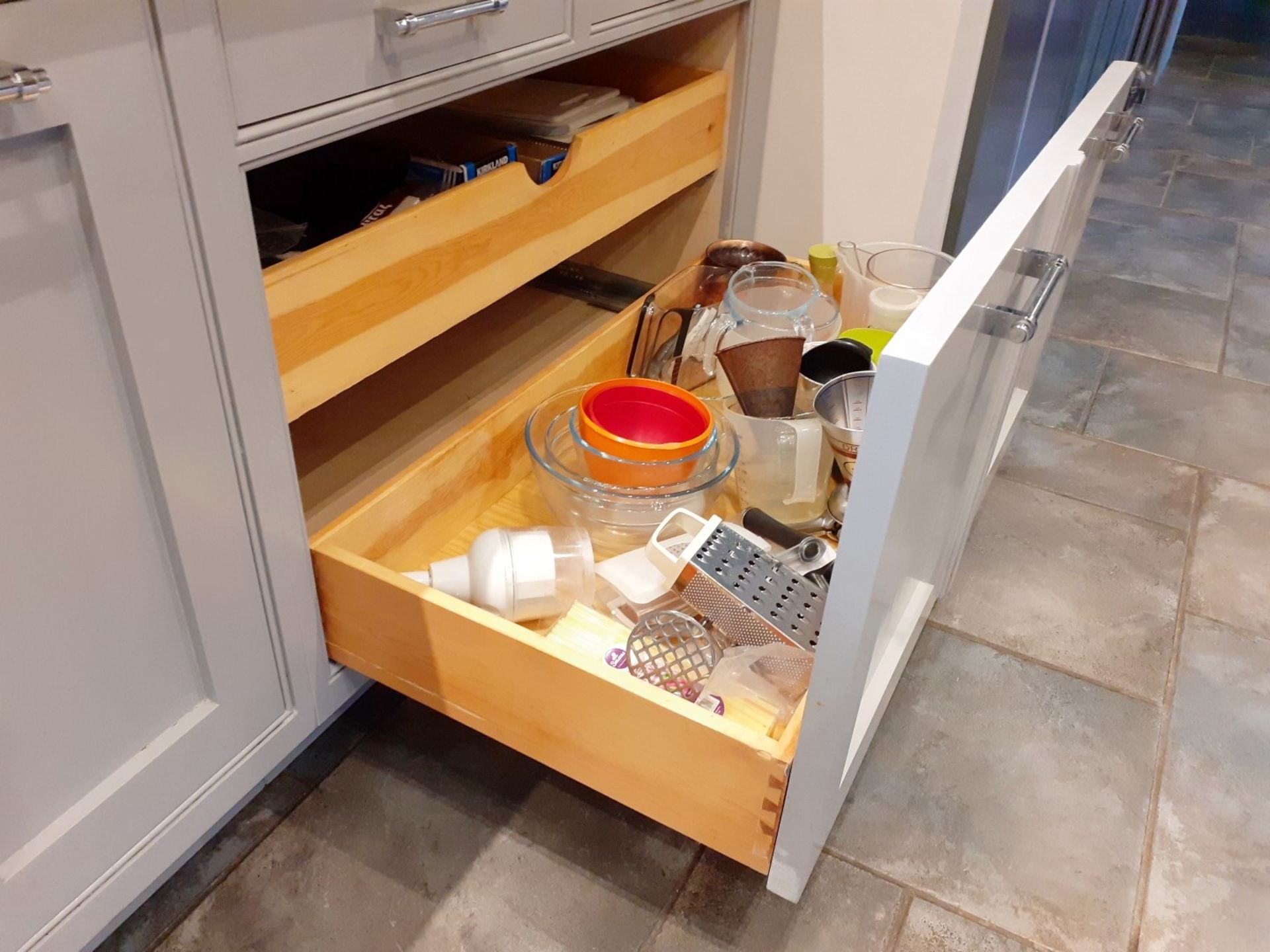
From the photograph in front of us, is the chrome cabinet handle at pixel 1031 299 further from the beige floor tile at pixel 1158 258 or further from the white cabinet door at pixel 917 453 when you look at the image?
the beige floor tile at pixel 1158 258

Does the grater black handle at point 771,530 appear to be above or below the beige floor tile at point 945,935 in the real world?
above

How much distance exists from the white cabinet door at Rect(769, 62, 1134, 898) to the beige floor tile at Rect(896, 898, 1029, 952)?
0.16 meters

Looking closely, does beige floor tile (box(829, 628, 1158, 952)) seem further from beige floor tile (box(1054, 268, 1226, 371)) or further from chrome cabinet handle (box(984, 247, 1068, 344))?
beige floor tile (box(1054, 268, 1226, 371))

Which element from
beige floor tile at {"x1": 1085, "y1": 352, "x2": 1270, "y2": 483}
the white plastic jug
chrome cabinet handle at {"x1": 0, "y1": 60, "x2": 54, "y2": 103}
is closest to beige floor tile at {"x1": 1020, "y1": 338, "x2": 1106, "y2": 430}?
beige floor tile at {"x1": 1085, "y1": 352, "x2": 1270, "y2": 483}

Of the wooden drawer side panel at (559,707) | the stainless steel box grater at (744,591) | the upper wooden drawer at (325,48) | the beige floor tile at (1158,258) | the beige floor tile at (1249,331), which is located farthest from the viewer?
the beige floor tile at (1158,258)

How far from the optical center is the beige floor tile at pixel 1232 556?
1316mm

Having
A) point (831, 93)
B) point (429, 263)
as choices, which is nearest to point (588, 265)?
point (831, 93)

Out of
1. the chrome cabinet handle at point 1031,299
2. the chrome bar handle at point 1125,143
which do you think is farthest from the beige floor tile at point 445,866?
the chrome bar handle at point 1125,143

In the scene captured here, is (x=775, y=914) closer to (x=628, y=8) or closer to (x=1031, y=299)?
(x=1031, y=299)

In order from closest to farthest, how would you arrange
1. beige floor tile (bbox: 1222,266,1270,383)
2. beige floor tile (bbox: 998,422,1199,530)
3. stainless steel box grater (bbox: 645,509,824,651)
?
stainless steel box grater (bbox: 645,509,824,651), beige floor tile (bbox: 998,422,1199,530), beige floor tile (bbox: 1222,266,1270,383)

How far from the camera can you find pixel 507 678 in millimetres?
798

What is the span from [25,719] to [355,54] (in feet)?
1.61

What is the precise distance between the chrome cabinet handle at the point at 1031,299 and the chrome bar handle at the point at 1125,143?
1.10 ft

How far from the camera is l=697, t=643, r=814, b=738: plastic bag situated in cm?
81
